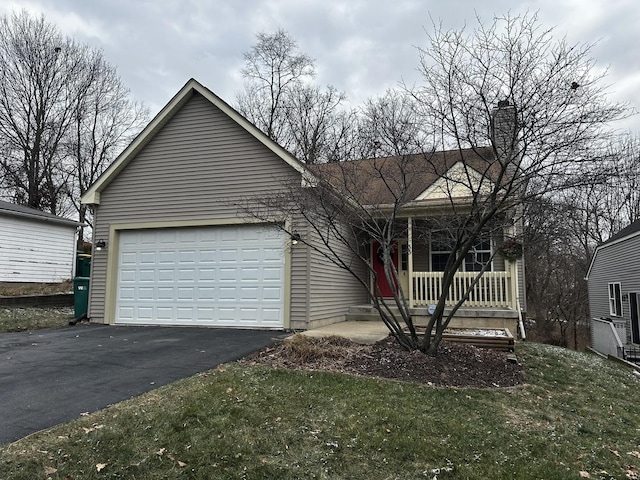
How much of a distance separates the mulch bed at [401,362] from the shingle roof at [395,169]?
246cm

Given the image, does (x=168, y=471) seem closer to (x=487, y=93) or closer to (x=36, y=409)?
(x=36, y=409)

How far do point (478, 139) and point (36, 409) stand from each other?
5.88 m

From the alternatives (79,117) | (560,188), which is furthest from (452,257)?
(79,117)

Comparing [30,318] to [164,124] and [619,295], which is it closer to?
[164,124]

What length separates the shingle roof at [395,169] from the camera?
6.31 m

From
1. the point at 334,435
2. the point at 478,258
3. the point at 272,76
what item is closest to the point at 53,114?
the point at 272,76

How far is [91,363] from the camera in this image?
6.24 metres

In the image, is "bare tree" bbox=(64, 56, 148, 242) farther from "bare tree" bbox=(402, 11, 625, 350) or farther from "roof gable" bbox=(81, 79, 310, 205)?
"bare tree" bbox=(402, 11, 625, 350)

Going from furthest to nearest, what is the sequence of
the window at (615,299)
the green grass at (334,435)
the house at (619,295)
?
the window at (615,299)
the house at (619,295)
the green grass at (334,435)

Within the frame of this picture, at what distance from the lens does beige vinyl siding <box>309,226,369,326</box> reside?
984 centimetres

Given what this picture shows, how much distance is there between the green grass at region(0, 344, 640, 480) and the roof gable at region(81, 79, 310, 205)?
6234mm

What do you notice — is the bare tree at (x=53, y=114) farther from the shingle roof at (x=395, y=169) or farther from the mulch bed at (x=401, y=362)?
the mulch bed at (x=401, y=362)

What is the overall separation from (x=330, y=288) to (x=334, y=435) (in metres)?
7.28

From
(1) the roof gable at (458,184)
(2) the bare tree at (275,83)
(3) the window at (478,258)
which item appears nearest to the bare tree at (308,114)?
(2) the bare tree at (275,83)
